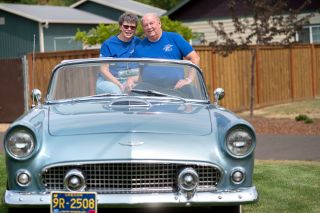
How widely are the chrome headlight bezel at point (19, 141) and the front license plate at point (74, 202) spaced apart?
0.48m

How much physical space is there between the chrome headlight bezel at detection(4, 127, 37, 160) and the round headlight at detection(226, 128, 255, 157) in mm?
1440

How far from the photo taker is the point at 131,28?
7.27 metres

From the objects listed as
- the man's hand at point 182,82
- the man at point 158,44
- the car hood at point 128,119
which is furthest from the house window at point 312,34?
the car hood at point 128,119

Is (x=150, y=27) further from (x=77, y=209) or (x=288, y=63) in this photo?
(x=288, y=63)

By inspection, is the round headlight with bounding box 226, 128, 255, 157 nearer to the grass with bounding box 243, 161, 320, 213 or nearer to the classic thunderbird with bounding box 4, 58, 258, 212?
the classic thunderbird with bounding box 4, 58, 258, 212

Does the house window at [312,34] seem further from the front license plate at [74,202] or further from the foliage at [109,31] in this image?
the front license plate at [74,202]

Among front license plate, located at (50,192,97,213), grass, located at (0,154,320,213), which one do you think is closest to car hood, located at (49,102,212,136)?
front license plate, located at (50,192,97,213)

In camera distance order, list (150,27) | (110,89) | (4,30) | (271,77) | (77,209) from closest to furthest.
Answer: (77,209)
(110,89)
(150,27)
(271,77)
(4,30)

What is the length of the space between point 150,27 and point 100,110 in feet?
5.88

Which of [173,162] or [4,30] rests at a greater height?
[4,30]

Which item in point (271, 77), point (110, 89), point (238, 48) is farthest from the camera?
point (271, 77)

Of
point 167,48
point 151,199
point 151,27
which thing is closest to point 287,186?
point 167,48

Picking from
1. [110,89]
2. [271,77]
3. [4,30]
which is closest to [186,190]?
[110,89]

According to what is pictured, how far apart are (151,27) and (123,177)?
8.45 feet
